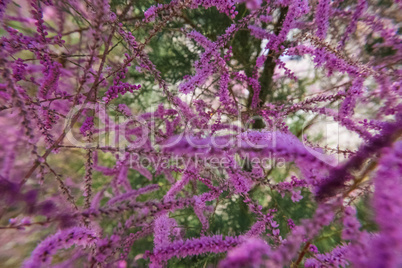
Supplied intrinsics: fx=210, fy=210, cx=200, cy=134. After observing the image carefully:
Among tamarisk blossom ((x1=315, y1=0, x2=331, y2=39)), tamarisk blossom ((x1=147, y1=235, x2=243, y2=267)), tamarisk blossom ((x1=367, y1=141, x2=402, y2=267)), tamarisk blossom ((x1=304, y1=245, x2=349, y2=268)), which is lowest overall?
tamarisk blossom ((x1=304, y1=245, x2=349, y2=268))

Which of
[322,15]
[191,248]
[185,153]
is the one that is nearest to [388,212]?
[185,153]

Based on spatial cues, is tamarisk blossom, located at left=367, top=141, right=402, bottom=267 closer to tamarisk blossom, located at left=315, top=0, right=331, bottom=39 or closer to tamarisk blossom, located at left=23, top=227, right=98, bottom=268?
tamarisk blossom, located at left=23, top=227, right=98, bottom=268

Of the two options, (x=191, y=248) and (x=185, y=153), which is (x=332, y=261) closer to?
(x=191, y=248)

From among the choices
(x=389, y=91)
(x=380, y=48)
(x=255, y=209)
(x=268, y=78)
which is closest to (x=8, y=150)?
(x=255, y=209)

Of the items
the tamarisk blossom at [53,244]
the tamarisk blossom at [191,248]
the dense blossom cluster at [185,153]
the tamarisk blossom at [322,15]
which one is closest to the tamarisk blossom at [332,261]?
the dense blossom cluster at [185,153]

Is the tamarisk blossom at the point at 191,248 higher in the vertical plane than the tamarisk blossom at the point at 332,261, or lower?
higher

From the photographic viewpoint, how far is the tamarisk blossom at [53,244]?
0.48 meters

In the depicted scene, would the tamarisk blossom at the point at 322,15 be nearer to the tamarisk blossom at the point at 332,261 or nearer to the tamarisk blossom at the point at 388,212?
the tamarisk blossom at the point at 388,212

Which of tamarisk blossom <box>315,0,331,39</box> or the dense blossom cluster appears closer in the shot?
the dense blossom cluster

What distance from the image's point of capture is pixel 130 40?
2.15 feet

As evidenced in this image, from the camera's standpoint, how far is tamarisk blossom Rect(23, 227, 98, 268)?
48 centimetres

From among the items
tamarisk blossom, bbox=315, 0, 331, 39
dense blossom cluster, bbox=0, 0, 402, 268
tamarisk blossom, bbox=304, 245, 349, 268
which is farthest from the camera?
tamarisk blossom, bbox=315, 0, 331, 39

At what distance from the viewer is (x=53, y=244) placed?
1.65 feet

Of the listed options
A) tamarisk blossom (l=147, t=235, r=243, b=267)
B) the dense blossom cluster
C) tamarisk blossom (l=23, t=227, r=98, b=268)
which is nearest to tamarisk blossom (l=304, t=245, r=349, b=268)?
the dense blossom cluster
